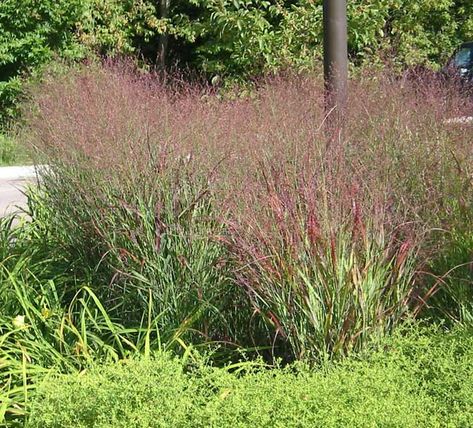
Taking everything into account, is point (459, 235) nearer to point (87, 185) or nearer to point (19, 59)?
point (87, 185)

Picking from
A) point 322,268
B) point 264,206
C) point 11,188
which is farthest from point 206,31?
point 322,268

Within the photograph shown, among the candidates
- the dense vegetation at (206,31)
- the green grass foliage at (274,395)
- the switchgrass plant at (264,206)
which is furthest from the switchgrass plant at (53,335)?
the dense vegetation at (206,31)

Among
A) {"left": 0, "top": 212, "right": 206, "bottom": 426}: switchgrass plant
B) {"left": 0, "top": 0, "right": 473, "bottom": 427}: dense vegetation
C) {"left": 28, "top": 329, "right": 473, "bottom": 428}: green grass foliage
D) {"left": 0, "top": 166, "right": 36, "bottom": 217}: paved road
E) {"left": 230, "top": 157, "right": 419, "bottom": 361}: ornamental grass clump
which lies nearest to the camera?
{"left": 28, "top": 329, "right": 473, "bottom": 428}: green grass foliage

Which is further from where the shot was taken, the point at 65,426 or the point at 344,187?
the point at 344,187

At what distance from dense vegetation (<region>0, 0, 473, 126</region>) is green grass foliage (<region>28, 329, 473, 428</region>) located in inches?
395

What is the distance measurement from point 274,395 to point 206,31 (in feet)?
45.8

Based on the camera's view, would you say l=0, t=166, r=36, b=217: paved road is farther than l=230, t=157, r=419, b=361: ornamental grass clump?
Yes

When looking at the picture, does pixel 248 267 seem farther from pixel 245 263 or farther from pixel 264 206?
pixel 264 206

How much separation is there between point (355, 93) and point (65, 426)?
11.5 feet

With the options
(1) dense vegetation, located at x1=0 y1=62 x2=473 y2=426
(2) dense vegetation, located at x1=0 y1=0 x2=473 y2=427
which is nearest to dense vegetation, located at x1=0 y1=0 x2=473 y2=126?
(2) dense vegetation, located at x1=0 y1=0 x2=473 y2=427

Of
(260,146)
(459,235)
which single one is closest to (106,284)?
(260,146)

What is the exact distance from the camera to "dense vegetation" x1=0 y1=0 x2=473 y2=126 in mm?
13547

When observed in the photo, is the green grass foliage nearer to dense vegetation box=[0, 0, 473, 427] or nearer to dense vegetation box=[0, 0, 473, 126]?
dense vegetation box=[0, 0, 473, 427]

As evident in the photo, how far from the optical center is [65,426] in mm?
3031
